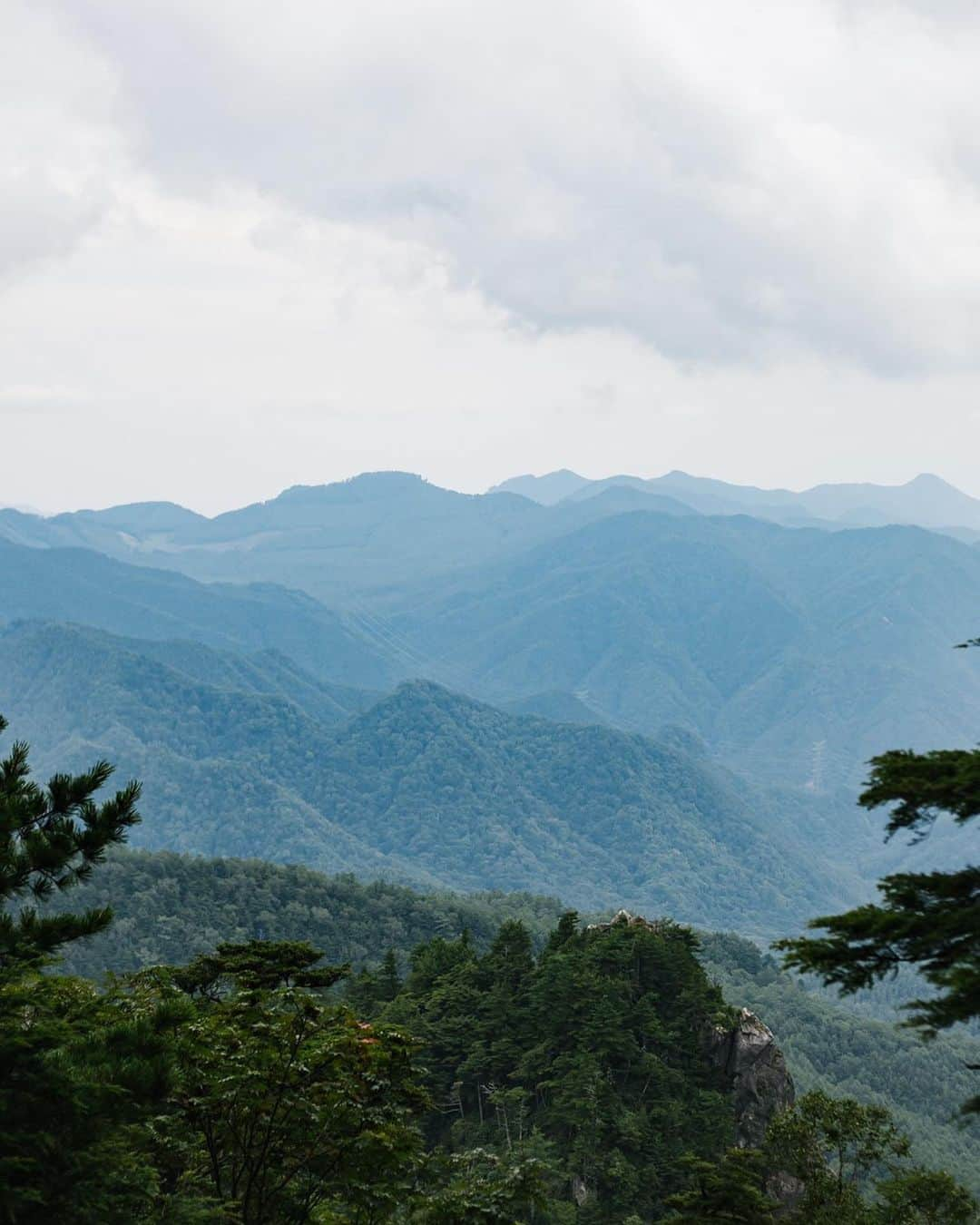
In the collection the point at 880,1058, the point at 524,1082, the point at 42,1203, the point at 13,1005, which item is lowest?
the point at 880,1058

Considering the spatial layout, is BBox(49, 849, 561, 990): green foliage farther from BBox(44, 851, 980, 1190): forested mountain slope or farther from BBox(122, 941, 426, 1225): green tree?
BBox(122, 941, 426, 1225): green tree

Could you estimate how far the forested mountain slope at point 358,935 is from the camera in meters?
162

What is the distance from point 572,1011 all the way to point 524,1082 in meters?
3.99

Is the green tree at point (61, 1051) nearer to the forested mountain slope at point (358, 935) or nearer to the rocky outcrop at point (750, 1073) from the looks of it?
the rocky outcrop at point (750, 1073)

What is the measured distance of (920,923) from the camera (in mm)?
19297

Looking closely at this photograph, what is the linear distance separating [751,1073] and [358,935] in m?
118

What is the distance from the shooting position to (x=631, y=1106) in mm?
58219

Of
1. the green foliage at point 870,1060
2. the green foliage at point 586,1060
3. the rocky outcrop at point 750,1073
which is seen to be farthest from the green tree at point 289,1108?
the green foliage at point 870,1060

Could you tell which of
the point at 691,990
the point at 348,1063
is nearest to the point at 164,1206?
the point at 348,1063

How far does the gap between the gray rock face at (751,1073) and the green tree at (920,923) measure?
43837mm

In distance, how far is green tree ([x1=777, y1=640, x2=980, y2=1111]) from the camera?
18.9m

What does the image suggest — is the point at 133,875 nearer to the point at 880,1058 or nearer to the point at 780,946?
the point at 880,1058

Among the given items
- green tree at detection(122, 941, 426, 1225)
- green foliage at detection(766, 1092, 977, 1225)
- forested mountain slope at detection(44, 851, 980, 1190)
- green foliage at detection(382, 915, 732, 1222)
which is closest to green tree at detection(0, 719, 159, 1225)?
green tree at detection(122, 941, 426, 1225)

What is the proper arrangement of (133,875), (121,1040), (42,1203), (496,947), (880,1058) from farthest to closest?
(133,875) < (880,1058) < (496,947) < (121,1040) < (42,1203)
